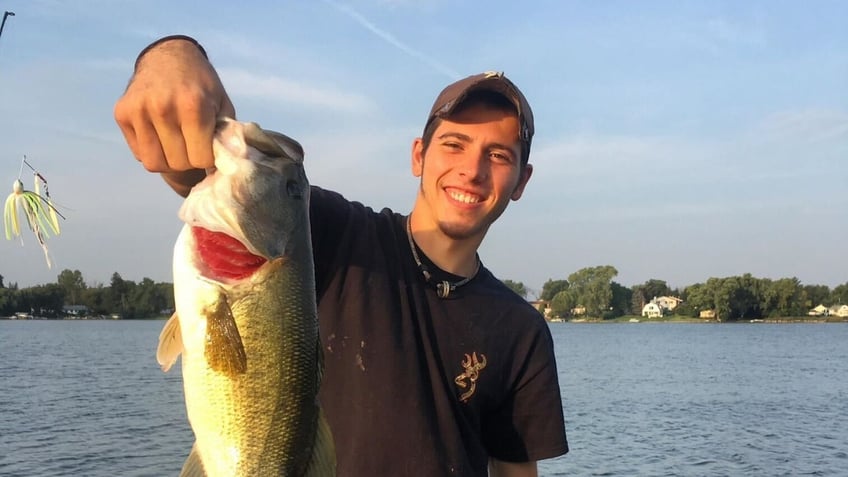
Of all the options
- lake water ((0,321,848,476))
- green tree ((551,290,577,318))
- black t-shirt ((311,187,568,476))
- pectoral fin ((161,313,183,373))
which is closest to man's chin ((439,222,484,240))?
black t-shirt ((311,187,568,476))

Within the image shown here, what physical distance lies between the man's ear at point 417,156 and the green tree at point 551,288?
115 metres

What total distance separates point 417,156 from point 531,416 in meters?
1.29

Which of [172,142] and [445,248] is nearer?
[172,142]

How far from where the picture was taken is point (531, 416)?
3262 mm

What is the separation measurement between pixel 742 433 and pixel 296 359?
2006 centimetres

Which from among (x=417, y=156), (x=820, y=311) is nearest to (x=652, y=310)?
(x=820, y=311)

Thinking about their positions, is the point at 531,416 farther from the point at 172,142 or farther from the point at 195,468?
the point at 172,142

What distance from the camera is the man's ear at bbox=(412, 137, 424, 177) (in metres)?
3.36

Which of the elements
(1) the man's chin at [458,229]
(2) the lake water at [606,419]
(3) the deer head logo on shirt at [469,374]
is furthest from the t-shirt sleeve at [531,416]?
(2) the lake water at [606,419]

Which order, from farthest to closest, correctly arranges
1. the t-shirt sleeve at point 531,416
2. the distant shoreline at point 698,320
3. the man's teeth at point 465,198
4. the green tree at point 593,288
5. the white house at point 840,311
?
the green tree at point 593,288, the white house at point 840,311, the distant shoreline at point 698,320, the t-shirt sleeve at point 531,416, the man's teeth at point 465,198

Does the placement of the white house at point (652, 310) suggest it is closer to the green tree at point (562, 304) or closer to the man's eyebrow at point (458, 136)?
the green tree at point (562, 304)

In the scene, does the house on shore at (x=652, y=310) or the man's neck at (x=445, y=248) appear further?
the house on shore at (x=652, y=310)

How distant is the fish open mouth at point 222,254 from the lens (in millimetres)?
1883

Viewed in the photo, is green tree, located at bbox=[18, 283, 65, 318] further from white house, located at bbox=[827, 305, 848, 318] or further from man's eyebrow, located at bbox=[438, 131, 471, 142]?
white house, located at bbox=[827, 305, 848, 318]
